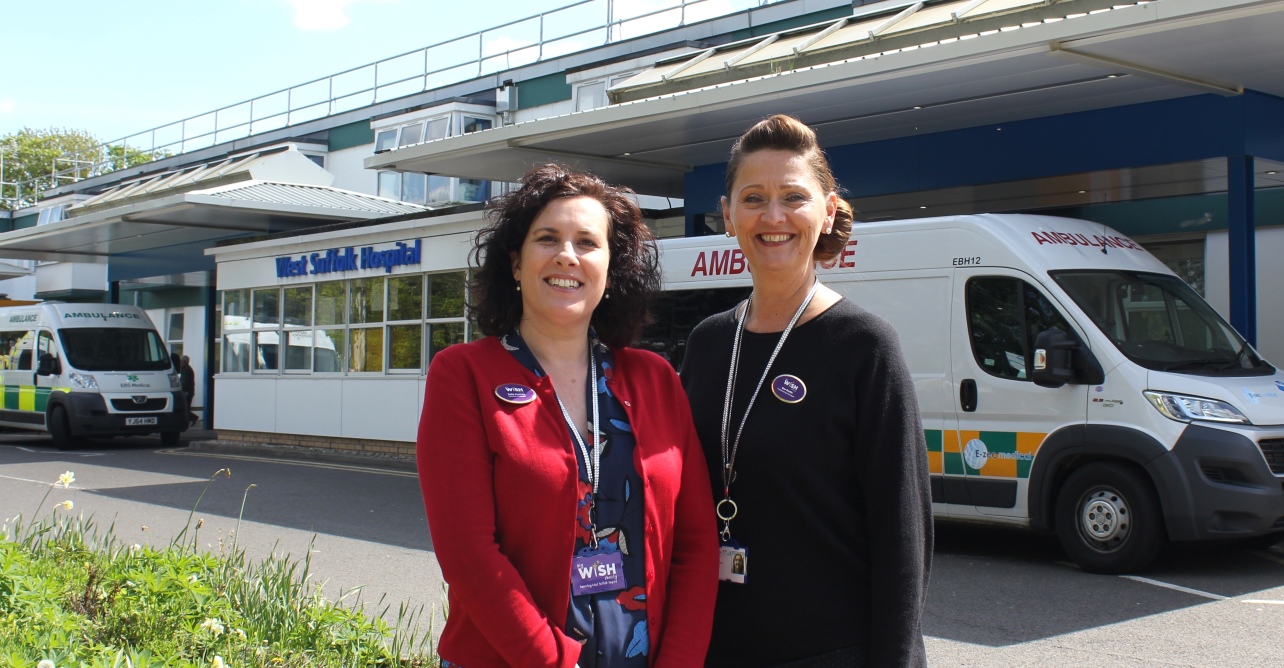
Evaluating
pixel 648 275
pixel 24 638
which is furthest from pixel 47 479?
pixel 648 275

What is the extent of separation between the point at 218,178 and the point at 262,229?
135 cm

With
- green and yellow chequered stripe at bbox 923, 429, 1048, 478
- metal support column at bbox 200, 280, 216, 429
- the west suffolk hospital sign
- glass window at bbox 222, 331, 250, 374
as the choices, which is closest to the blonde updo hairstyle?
green and yellow chequered stripe at bbox 923, 429, 1048, 478

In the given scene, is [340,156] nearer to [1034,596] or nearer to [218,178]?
[218,178]

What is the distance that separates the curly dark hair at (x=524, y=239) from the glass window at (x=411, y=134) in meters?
22.3

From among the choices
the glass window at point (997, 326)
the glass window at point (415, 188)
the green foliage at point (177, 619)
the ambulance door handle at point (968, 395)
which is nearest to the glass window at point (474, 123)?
the glass window at point (415, 188)

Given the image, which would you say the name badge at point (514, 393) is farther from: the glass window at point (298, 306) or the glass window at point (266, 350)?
the glass window at point (266, 350)

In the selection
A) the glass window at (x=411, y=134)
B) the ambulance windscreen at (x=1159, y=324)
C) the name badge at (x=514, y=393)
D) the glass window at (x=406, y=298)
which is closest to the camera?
the name badge at (x=514, y=393)

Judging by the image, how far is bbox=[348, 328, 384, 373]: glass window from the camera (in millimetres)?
19141

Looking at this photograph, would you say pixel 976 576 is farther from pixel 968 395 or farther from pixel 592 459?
pixel 592 459

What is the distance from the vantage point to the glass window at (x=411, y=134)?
969 inches

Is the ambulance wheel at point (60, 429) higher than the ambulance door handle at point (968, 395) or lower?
lower

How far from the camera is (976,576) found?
28.2ft

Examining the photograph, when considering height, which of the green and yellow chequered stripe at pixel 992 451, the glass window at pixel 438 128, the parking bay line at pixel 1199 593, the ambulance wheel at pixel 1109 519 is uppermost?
the glass window at pixel 438 128

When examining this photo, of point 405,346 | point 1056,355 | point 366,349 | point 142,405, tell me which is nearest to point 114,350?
point 142,405
